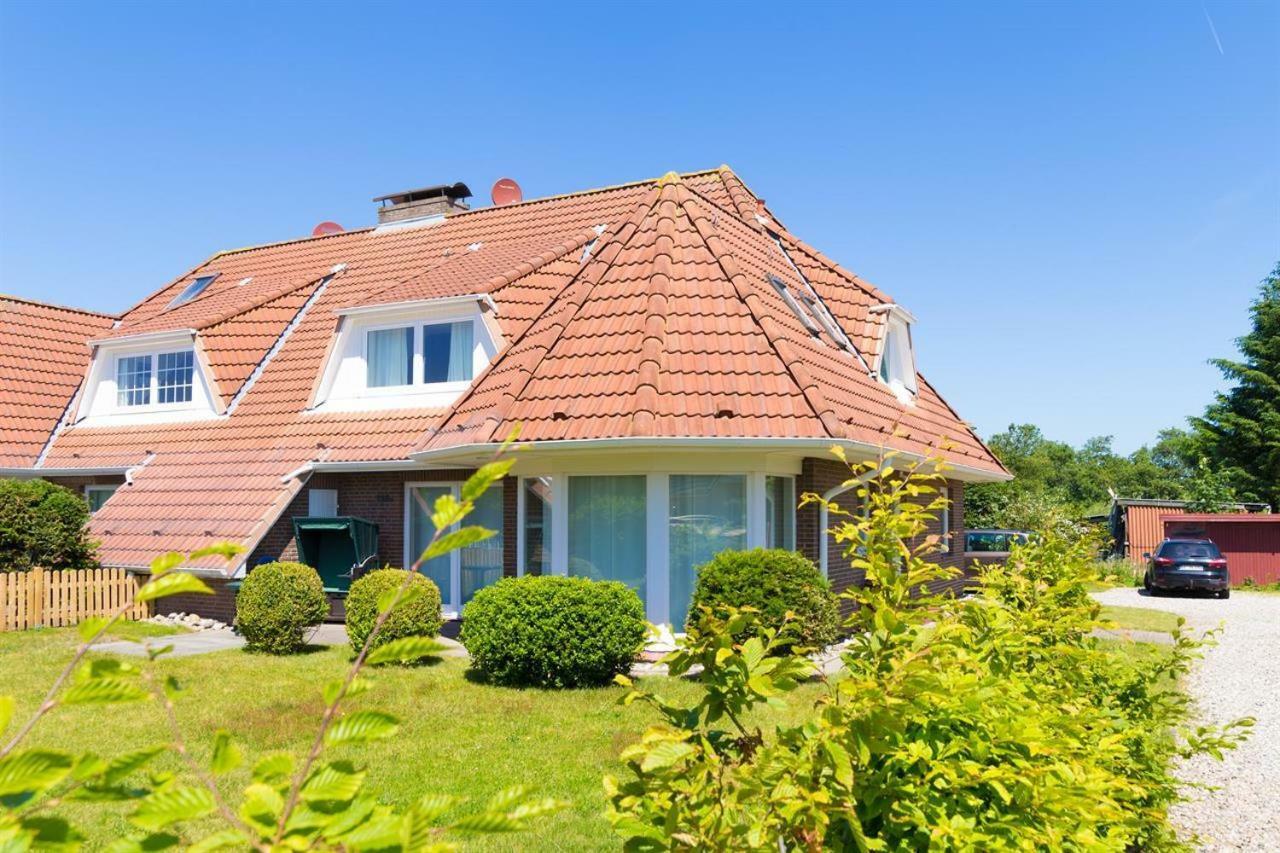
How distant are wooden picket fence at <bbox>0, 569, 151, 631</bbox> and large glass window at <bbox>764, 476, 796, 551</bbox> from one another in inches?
421

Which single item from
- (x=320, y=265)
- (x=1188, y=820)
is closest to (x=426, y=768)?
(x=1188, y=820)

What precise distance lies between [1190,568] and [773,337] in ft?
66.6

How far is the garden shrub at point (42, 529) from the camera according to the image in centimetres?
1728

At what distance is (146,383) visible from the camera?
22.3 m

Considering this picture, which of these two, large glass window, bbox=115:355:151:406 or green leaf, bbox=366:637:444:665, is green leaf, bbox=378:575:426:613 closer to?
green leaf, bbox=366:637:444:665

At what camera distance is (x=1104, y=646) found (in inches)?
321

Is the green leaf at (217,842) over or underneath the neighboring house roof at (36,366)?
underneath

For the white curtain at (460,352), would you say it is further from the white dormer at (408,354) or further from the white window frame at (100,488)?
the white window frame at (100,488)

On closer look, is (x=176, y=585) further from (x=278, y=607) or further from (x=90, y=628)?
(x=278, y=607)

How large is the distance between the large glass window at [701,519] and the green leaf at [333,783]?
1279cm

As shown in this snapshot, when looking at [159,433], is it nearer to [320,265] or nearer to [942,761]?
[320,265]

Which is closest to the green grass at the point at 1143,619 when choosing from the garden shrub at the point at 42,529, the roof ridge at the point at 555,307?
Result: the roof ridge at the point at 555,307

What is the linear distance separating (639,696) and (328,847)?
5.75 feet

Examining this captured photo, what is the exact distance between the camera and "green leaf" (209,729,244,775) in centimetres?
174
